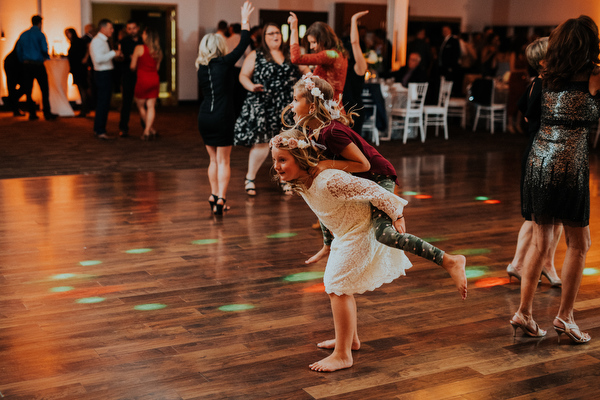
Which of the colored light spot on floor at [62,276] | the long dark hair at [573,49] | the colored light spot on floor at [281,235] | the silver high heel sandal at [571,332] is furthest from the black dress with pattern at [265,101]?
the silver high heel sandal at [571,332]

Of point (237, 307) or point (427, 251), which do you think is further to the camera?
point (237, 307)

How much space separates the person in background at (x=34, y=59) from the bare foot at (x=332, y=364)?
962 cm

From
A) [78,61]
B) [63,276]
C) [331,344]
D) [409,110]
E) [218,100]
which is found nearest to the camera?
[331,344]

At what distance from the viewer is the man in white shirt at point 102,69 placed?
8891mm

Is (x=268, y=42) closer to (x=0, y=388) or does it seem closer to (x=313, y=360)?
(x=313, y=360)

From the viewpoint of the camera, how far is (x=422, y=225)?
4.96 metres

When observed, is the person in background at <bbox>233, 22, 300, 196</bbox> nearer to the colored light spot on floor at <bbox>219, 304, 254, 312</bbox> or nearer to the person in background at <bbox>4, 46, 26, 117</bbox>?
the colored light spot on floor at <bbox>219, 304, 254, 312</bbox>

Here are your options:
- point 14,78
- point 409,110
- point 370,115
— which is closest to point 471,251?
point 370,115

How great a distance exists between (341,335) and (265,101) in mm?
3301

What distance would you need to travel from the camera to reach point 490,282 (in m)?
3.73

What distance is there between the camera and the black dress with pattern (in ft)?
18.1

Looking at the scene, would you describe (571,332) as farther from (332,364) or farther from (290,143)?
(290,143)

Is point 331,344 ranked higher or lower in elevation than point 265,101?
lower

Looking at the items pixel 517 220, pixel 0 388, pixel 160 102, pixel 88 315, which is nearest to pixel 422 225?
pixel 517 220
